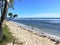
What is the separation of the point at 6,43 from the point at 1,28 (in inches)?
59.5

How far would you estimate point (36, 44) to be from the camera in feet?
48.4

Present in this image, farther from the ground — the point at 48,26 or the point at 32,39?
the point at 32,39

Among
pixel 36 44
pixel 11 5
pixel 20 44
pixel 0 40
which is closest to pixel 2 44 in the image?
pixel 0 40

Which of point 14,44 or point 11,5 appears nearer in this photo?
point 14,44

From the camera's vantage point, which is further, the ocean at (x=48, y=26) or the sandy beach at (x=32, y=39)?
the ocean at (x=48, y=26)

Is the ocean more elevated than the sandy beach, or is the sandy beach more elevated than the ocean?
the sandy beach

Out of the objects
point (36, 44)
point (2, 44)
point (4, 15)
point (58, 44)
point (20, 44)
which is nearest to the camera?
point (4, 15)

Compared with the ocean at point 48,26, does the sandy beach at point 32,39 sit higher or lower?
higher

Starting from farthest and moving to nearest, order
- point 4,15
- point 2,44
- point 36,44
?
point 36,44 → point 2,44 → point 4,15

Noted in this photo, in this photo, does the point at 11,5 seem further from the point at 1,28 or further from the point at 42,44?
the point at 1,28

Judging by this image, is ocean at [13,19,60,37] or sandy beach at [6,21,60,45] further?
ocean at [13,19,60,37]

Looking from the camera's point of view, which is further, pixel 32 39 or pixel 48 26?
pixel 48 26

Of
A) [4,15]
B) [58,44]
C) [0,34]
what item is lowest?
[58,44]

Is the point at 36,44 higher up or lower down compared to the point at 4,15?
lower down
